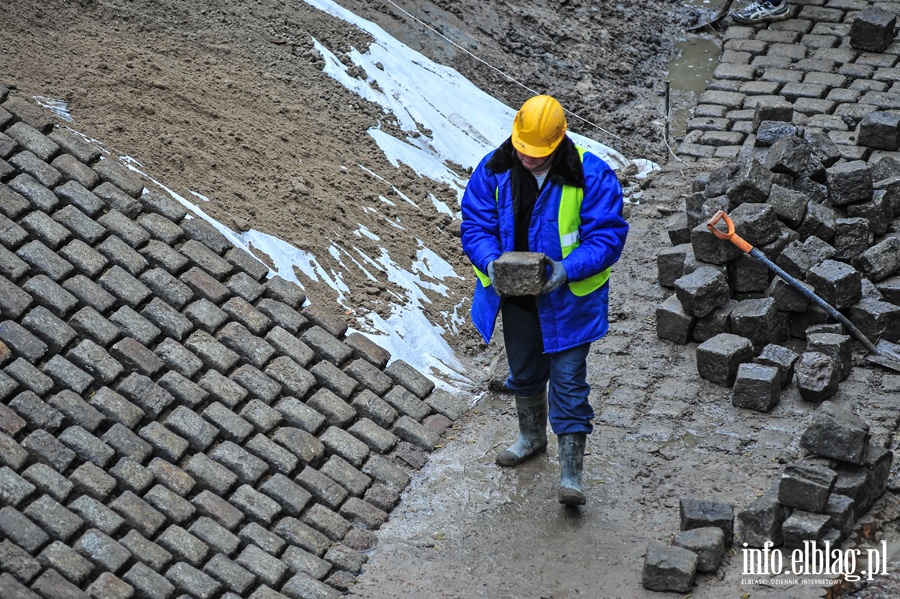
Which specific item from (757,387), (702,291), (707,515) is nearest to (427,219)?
(702,291)

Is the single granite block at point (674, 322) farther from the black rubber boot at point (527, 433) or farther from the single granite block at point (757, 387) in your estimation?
the black rubber boot at point (527, 433)

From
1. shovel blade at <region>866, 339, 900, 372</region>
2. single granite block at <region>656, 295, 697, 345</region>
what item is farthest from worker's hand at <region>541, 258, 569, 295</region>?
shovel blade at <region>866, 339, 900, 372</region>

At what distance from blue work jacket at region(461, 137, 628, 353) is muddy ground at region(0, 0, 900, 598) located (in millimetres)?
960

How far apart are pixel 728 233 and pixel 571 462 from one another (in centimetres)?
207

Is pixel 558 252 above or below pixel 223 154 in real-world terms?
above

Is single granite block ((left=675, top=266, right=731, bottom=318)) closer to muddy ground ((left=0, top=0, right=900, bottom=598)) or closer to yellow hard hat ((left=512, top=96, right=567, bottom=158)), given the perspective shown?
muddy ground ((left=0, top=0, right=900, bottom=598))

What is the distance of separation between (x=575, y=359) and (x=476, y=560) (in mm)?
1075

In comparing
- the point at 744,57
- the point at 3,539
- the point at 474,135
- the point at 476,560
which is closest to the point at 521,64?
the point at 474,135

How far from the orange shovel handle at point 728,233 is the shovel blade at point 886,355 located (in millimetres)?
955

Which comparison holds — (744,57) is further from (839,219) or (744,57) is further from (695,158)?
(839,219)

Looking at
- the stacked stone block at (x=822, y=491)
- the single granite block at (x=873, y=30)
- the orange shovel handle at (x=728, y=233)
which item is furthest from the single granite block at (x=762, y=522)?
the single granite block at (x=873, y=30)

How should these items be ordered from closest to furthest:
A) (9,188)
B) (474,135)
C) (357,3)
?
(9,188) < (474,135) < (357,3)

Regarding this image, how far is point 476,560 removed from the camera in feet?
16.0

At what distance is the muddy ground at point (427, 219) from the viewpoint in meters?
4.95
